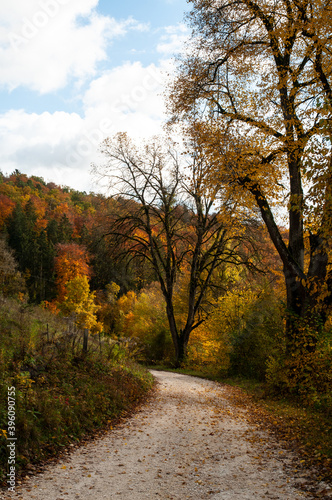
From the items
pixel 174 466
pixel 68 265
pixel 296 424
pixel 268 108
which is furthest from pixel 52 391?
pixel 68 265

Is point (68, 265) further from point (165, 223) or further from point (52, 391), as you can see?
point (52, 391)

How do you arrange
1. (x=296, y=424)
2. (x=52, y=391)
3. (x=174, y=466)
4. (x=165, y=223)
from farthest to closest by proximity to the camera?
1. (x=165, y=223)
2. (x=296, y=424)
3. (x=52, y=391)
4. (x=174, y=466)

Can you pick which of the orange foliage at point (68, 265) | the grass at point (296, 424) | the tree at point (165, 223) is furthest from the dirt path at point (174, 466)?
the orange foliage at point (68, 265)

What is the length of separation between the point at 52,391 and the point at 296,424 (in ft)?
14.5

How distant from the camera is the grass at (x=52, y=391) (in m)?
4.98

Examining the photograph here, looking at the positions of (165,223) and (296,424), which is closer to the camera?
(296,424)

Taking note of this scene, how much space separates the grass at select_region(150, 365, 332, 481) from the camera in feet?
16.3

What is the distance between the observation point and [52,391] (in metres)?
6.43

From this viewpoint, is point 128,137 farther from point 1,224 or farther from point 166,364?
point 1,224

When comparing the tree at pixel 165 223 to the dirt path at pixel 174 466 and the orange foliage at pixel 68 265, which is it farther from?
the orange foliage at pixel 68 265

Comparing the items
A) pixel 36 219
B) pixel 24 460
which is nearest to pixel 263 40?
pixel 24 460

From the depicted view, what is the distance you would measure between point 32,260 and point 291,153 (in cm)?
4797

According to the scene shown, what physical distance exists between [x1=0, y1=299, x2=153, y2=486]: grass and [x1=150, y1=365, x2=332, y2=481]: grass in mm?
2969

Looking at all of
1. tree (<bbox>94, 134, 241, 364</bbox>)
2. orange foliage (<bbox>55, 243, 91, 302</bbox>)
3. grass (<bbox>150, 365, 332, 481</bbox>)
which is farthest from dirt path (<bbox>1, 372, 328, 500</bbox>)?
orange foliage (<bbox>55, 243, 91, 302</bbox>)
